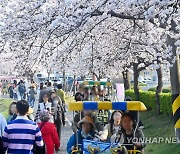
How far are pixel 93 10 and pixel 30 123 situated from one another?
124 inches

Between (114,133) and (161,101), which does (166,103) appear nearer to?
(161,101)

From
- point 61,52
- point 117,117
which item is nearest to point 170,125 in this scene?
point 61,52

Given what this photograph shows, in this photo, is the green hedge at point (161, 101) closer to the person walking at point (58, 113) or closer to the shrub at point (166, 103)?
the shrub at point (166, 103)

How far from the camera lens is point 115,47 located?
56.6 ft

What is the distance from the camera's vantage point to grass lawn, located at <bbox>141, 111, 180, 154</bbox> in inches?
473

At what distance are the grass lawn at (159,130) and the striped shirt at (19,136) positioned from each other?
488 cm

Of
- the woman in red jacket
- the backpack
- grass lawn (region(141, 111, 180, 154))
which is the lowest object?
grass lawn (region(141, 111, 180, 154))

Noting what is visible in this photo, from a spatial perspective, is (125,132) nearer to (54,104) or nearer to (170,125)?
(54,104)

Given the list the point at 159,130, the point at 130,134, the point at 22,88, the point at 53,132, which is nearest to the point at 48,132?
the point at 53,132

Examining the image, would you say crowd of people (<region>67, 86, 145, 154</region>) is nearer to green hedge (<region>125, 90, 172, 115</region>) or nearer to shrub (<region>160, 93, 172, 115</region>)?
shrub (<region>160, 93, 172, 115</region>)

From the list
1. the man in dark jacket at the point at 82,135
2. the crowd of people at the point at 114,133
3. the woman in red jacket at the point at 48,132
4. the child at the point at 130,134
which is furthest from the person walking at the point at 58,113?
the child at the point at 130,134

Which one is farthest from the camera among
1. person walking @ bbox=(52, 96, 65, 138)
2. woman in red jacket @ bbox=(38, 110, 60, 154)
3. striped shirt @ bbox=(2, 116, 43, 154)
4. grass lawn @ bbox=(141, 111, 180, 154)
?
person walking @ bbox=(52, 96, 65, 138)

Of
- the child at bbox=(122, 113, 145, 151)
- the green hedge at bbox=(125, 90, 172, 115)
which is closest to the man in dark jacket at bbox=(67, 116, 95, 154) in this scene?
the child at bbox=(122, 113, 145, 151)

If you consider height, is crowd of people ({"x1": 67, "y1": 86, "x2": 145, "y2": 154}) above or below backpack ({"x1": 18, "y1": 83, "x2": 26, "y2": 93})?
below
